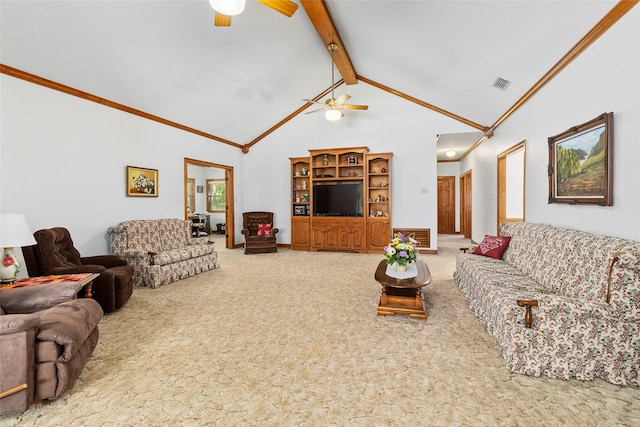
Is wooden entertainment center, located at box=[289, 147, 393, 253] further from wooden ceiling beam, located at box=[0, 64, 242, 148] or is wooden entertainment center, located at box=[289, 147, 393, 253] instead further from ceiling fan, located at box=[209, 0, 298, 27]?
ceiling fan, located at box=[209, 0, 298, 27]

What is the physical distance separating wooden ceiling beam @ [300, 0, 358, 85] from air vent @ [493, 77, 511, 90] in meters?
2.48

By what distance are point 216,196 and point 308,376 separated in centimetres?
924

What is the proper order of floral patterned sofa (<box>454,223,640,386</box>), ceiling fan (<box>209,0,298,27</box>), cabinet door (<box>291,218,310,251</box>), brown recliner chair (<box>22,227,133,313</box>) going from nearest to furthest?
floral patterned sofa (<box>454,223,640,386</box>) < ceiling fan (<box>209,0,298,27</box>) < brown recliner chair (<box>22,227,133,313</box>) < cabinet door (<box>291,218,310,251</box>)

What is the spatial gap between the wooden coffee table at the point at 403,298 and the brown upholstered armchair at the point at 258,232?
4.15 metres

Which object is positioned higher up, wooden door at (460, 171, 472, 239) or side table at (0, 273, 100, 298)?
wooden door at (460, 171, 472, 239)

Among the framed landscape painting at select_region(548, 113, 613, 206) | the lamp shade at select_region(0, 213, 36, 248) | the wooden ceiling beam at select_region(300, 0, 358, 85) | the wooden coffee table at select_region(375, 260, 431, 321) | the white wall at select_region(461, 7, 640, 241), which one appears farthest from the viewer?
the wooden ceiling beam at select_region(300, 0, 358, 85)

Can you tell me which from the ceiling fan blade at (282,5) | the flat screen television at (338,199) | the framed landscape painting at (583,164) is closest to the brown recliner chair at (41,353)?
the ceiling fan blade at (282,5)

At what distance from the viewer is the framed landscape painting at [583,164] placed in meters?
2.59

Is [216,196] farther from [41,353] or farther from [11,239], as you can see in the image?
[41,353]

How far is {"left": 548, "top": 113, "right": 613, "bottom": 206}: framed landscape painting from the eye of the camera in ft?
8.49

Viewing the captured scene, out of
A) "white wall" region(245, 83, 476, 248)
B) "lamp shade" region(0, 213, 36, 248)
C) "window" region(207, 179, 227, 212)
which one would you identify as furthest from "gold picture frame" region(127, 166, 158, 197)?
"window" region(207, 179, 227, 212)

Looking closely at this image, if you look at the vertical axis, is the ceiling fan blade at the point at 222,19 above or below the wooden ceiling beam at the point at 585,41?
above

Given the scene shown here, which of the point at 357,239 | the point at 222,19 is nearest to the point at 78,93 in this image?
the point at 222,19

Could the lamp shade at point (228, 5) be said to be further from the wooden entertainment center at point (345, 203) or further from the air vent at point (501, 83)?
the wooden entertainment center at point (345, 203)
